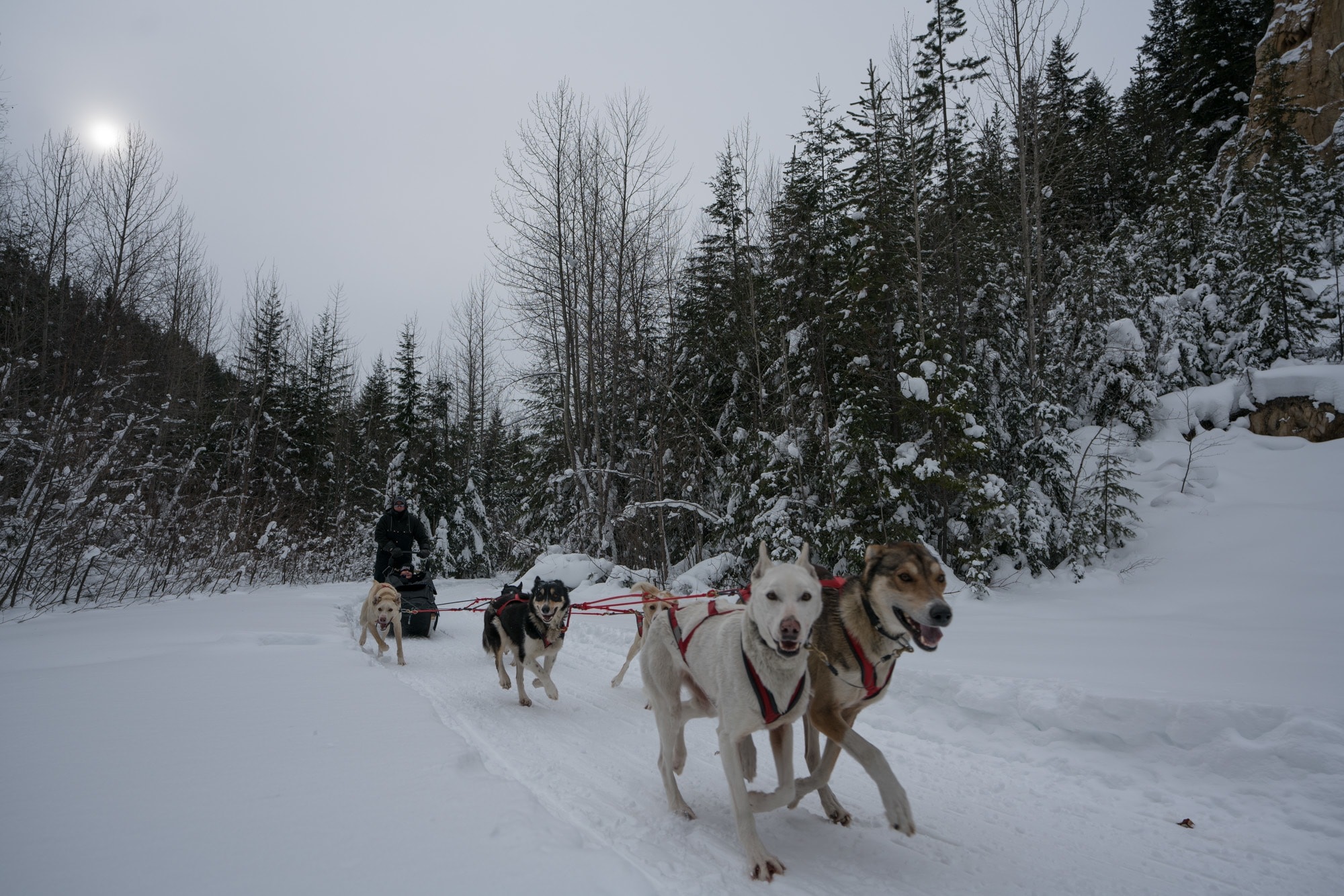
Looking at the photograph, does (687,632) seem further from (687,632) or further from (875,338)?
(875,338)

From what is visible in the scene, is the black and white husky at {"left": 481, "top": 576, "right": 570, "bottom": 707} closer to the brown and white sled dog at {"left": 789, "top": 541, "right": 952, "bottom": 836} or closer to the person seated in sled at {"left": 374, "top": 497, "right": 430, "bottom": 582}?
the brown and white sled dog at {"left": 789, "top": 541, "right": 952, "bottom": 836}

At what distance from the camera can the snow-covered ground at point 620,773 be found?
2.40 meters

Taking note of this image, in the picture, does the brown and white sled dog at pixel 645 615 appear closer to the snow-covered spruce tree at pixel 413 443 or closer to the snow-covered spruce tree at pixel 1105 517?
the snow-covered spruce tree at pixel 1105 517

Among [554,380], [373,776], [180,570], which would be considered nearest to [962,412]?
[373,776]

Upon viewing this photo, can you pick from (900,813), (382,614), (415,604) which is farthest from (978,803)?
(415,604)

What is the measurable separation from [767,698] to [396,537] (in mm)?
8622

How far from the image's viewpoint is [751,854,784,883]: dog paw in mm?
2664

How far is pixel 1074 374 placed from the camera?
13297 millimetres

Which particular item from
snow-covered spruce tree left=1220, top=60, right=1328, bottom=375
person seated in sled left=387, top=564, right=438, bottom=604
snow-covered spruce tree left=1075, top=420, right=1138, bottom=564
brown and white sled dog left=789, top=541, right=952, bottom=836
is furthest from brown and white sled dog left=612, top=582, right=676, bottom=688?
snow-covered spruce tree left=1220, top=60, right=1328, bottom=375

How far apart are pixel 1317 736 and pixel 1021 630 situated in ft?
11.7

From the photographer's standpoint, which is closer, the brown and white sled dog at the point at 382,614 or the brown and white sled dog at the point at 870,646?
the brown and white sled dog at the point at 870,646

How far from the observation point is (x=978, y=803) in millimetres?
3590

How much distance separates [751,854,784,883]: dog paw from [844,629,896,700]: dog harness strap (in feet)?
2.91

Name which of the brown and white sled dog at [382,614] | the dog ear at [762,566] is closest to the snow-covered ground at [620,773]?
the brown and white sled dog at [382,614]
